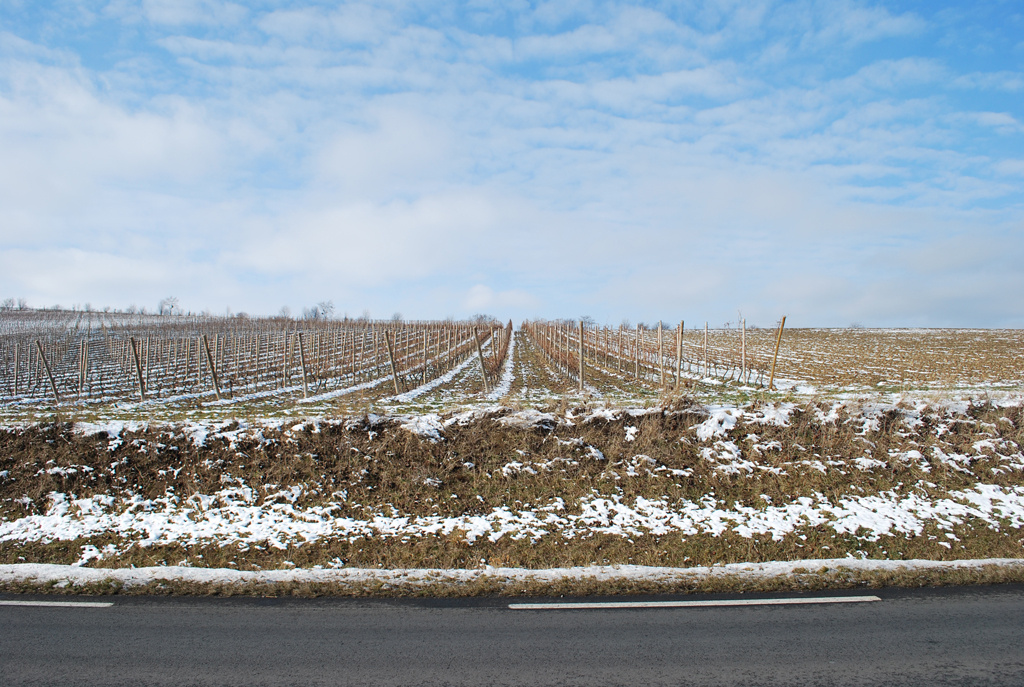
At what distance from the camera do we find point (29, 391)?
25531 millimetres

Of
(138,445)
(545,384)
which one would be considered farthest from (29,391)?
(545,384)

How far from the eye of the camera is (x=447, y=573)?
639 cm

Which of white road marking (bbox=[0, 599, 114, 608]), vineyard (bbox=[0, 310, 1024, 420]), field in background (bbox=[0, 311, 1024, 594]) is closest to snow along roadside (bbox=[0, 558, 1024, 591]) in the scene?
field in background (bbox=[0, 311, 1024, 594])

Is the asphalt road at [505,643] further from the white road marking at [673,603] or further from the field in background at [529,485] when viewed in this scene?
the field in background at [529,485]

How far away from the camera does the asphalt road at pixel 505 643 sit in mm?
4113

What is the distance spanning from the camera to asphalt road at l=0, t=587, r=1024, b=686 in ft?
13.5

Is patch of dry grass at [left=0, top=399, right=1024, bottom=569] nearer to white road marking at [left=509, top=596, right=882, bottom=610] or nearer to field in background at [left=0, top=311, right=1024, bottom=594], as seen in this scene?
field in background at [left=0, top=311, right=1024, bottom=594]

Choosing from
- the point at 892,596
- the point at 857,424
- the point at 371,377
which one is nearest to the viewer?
the point at 892,596

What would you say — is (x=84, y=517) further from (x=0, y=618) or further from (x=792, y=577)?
(x=792, y=577)

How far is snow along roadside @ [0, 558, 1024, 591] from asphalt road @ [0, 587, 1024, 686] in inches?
19.0

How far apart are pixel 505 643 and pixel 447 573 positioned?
1.88m

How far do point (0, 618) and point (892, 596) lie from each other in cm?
887

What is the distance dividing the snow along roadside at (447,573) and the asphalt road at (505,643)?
0.48m

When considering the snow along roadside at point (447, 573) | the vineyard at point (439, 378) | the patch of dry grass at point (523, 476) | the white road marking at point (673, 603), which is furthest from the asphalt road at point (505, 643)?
the vineyard at point (439, 378)
